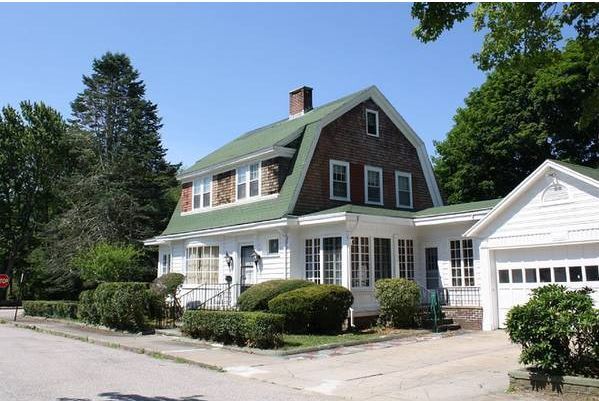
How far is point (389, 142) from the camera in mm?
23688

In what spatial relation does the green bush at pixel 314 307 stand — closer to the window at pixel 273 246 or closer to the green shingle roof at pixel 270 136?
the window at pixel 273 246

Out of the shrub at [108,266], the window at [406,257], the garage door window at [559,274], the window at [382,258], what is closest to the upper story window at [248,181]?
the window at [382,258]

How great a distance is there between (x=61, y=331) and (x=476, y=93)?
29895 millimetres

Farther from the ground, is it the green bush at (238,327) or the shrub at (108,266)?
the shrub at (108,266)

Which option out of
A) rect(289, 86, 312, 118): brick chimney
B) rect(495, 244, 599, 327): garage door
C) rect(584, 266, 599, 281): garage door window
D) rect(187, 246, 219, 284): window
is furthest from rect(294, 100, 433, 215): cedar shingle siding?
rect(584, 266, 599, 281): garage door window

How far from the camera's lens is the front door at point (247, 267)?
21047mm

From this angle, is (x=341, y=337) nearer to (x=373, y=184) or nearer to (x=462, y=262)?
(x=462, y=262)

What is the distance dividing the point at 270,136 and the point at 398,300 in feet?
34.1

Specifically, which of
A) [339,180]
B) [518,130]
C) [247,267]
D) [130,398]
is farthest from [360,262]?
[518,130]

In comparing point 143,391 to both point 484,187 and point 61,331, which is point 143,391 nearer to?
point 61,331

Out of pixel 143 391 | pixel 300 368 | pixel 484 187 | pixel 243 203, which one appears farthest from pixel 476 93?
pixel 143 391

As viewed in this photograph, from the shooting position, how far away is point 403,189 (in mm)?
23766

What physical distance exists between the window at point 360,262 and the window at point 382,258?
1.70 ft

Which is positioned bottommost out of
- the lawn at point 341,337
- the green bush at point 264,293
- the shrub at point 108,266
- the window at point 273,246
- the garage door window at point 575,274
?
the lawn at point 341,337
